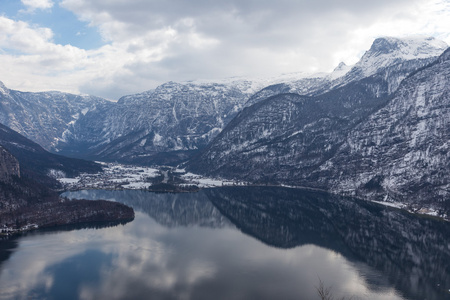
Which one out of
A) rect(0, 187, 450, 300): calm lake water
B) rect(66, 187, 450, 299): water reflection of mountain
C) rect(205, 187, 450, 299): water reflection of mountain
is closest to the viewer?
rect(0, 187, 450, 300): calm lake water

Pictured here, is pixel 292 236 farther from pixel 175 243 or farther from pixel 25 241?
pixel 25 241

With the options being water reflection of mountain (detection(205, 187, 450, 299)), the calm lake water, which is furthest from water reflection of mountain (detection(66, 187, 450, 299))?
the calm lake water

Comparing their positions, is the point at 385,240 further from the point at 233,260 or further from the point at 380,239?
the point at 233,260

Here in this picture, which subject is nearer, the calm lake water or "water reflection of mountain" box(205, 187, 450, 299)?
the calm lake water

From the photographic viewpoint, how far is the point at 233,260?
12862 cm

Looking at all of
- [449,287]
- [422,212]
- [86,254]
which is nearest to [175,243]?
[86,254]

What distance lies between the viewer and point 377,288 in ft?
347

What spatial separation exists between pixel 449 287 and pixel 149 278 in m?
87.0

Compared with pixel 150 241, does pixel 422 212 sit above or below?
above

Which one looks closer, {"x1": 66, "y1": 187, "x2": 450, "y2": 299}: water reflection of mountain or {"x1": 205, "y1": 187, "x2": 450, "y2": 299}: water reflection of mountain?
{"x1": 66, "y1": 187, "x2": 450, "y2": 299}: water reflection of mountain

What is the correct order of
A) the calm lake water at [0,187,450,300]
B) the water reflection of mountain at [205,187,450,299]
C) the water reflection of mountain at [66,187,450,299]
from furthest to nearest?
1. the water reflection of mountain at [205,187,450,299]
2. the water reflection of mountain at [66,187,450,299]
3. the calm lake water at [0,187,450,300]

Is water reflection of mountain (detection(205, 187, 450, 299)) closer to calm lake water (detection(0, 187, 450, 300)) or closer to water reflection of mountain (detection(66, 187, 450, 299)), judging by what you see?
water reflection of mountain (detection(66, 187, 450, 299))

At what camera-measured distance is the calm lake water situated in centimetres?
10300

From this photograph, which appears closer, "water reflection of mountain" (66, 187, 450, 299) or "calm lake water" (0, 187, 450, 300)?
"calm lake water" (0, 187, 450, 300)
